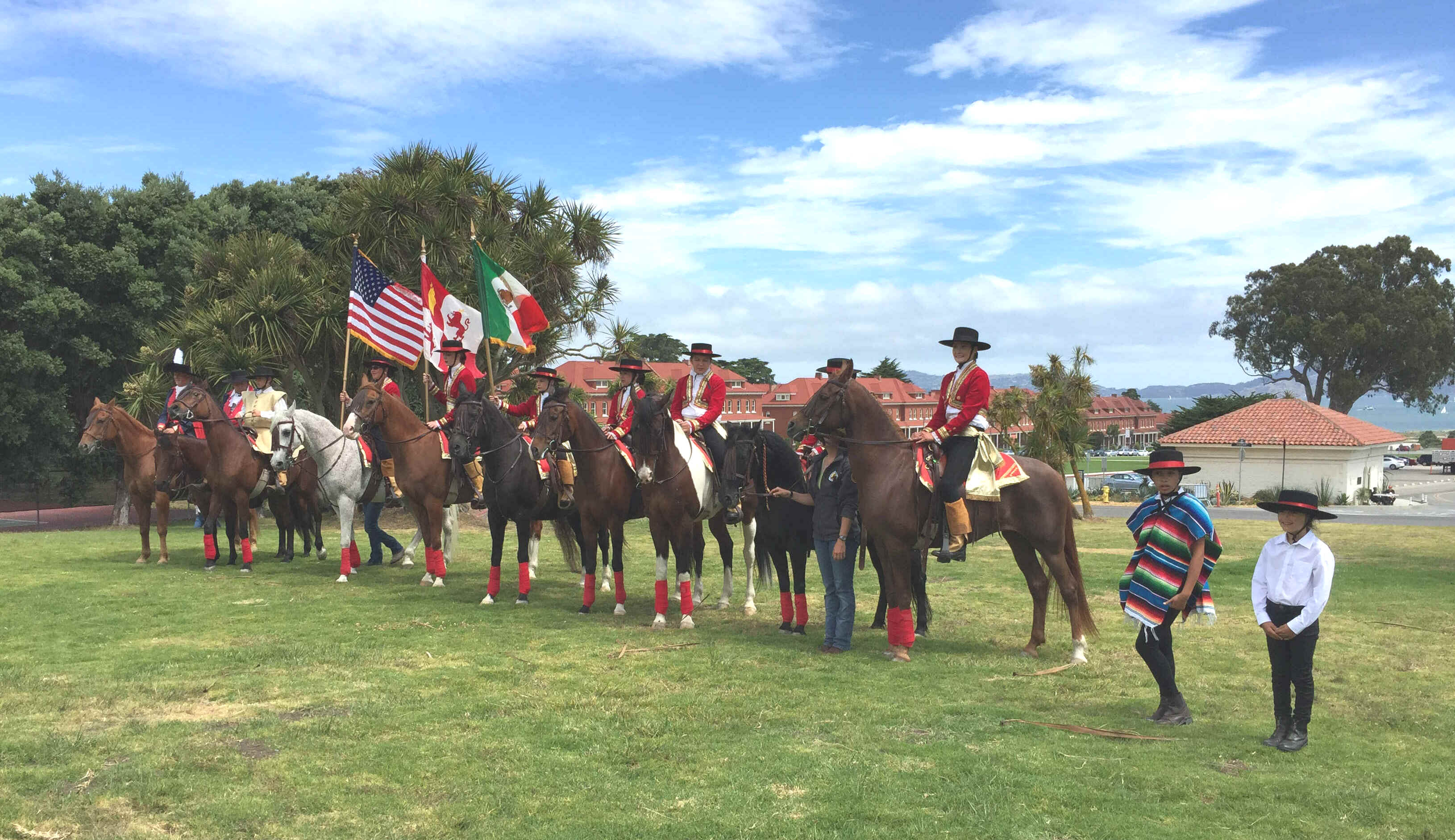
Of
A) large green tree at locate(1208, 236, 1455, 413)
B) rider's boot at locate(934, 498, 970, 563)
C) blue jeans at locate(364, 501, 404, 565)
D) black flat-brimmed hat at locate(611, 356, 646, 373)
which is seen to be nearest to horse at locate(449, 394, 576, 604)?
black flat-brimmed hat at locate(611, 356, 646, 373)

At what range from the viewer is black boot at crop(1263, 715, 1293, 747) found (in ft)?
21.7

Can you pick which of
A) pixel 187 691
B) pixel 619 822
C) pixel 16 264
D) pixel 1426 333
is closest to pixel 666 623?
pixel 187 691

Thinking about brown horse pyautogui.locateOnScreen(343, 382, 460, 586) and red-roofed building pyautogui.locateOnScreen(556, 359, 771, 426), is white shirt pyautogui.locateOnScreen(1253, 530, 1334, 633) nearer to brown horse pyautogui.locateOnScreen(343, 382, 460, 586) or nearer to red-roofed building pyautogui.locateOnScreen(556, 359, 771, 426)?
brown horse pyautogui.locateOnScreen(343, 382, 460, 586)

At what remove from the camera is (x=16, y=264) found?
28438 mm

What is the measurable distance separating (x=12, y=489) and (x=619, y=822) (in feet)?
128

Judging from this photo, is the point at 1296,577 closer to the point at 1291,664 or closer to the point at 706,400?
the point at 1291,664

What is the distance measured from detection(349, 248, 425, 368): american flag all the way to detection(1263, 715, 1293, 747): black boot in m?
14.1

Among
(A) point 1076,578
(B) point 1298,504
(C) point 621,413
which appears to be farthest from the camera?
(C) point 621,413

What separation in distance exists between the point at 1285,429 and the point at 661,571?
48.7 m

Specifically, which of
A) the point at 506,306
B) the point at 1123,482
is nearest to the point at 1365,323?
the point at 1123,482

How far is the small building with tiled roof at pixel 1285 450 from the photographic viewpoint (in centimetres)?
4791

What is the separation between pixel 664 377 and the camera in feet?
304

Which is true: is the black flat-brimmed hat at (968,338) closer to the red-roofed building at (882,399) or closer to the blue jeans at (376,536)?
the blue jeans at (376,536)

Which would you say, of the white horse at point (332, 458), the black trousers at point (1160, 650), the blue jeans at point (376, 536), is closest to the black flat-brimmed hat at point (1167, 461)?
the black trousers at point (1160, 650)
